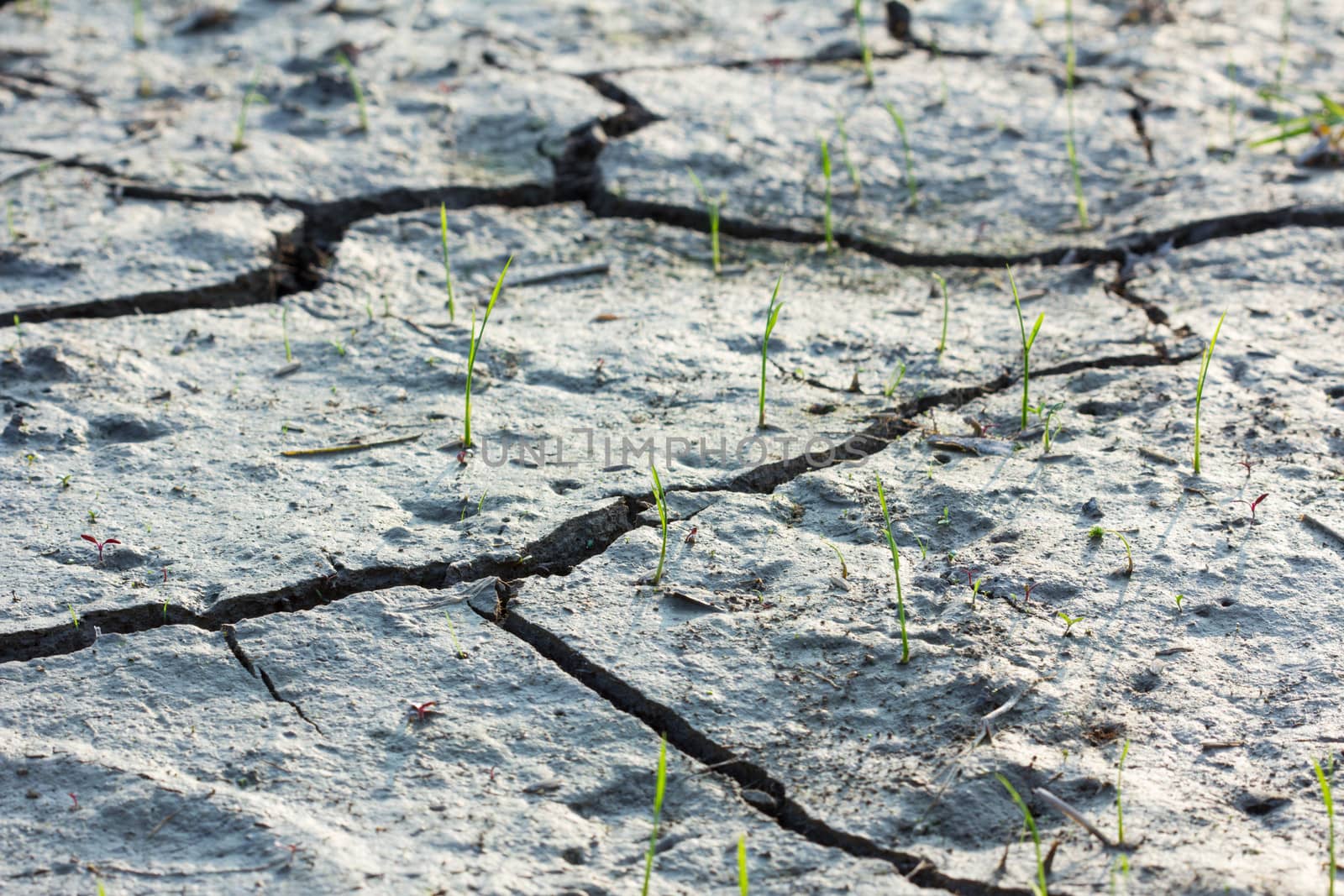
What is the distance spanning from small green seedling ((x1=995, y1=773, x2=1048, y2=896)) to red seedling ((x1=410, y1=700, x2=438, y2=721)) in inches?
30.7

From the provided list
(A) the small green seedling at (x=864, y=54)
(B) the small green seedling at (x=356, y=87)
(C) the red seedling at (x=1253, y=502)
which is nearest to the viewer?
(C) the red seedling at (x=1253, y=502)

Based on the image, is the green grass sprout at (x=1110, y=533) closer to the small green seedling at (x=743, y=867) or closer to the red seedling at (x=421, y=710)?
the small green seedling at (x=743, y=867)

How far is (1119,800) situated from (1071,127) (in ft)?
8.67

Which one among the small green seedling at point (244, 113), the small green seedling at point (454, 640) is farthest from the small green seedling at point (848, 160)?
the small green seedling at point (454, 640)

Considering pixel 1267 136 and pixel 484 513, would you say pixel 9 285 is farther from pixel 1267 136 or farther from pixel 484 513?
pixel 1267 136

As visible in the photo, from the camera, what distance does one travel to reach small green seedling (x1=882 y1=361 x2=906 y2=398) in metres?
2.52

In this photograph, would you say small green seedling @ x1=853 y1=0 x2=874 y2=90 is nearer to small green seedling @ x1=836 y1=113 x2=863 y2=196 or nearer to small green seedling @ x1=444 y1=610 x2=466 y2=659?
small green seedling @ x1=836 y1=113 x2=863 y2=196

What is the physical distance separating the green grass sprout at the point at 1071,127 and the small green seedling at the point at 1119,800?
1911 millimetres

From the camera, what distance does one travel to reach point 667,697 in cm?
175

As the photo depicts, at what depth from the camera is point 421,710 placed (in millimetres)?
1719

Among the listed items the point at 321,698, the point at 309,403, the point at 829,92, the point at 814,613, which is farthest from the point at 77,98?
the point at 814,613

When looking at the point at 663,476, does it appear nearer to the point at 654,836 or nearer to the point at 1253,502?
the point at 654,836

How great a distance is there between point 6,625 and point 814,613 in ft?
4.06

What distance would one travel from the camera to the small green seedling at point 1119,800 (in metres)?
1.48
